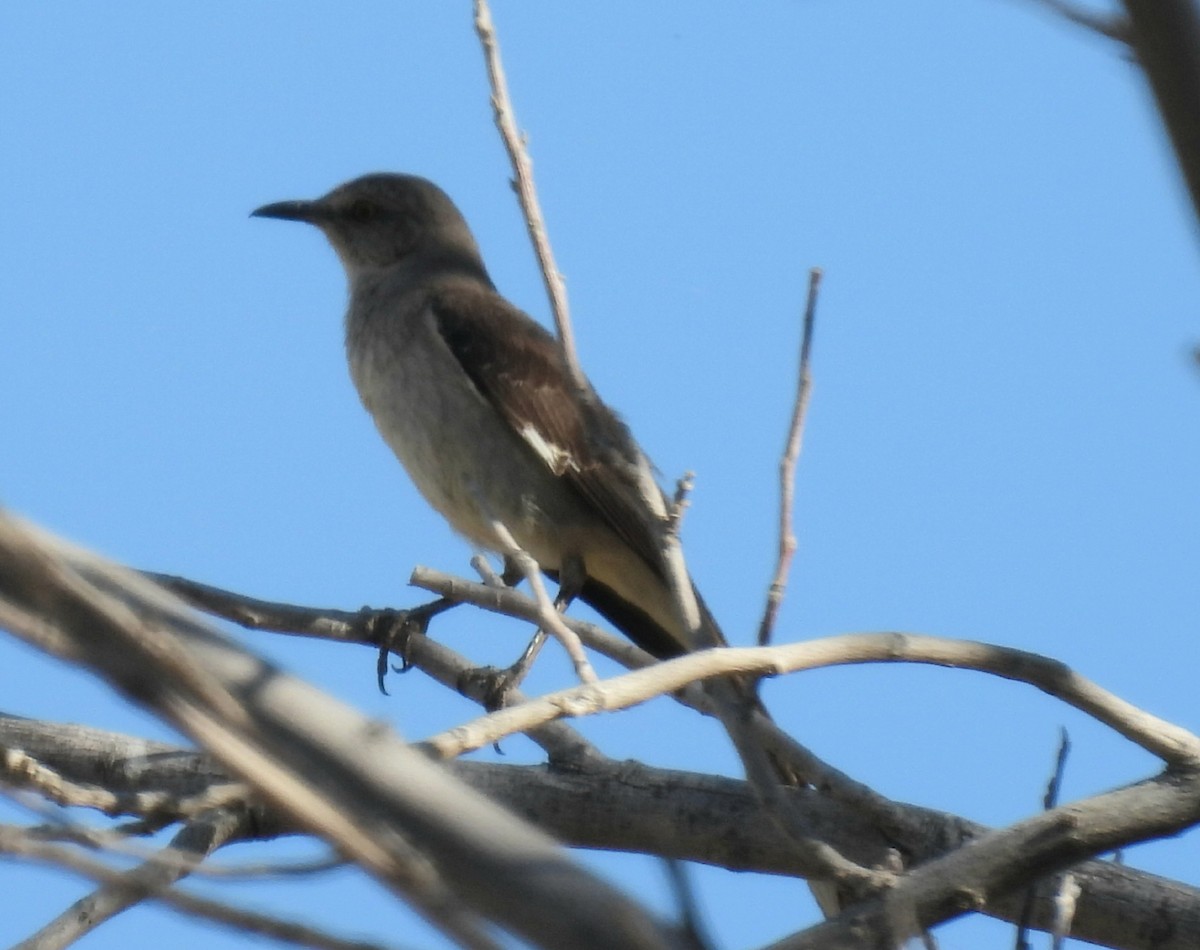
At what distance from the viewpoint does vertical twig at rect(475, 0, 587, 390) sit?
296 centimetres

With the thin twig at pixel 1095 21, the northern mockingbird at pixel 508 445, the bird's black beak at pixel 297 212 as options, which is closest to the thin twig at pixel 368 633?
the northern mockingbird at pixel 508 445

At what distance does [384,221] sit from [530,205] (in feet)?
19.5

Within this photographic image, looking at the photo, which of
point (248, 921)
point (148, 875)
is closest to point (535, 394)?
point (148, 875)

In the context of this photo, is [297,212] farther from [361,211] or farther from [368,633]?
[368,633]

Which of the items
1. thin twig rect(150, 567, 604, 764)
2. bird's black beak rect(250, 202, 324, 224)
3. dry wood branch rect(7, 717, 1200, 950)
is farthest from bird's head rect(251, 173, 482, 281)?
dry wood branch rect(7, 717, 1200, 950)

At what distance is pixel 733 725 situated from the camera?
280 centimetres

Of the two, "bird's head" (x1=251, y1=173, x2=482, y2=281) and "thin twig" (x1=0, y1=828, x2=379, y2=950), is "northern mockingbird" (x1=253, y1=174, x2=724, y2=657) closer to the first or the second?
"bird's head" (x1=251, y1=173, x2=482, y2=281)

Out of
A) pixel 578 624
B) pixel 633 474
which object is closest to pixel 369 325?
pixel 578 624

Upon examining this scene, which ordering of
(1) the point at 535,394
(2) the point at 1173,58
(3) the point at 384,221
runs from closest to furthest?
(2) the point at 1173,58 < (1) the point at 535,394 < (3) the point at 384,221

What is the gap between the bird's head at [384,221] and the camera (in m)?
8.63

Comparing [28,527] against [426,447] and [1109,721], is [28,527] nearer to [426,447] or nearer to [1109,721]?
[1109,721]

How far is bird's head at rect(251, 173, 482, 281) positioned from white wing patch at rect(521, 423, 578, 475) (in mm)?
1844

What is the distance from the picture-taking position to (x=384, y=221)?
8758mm

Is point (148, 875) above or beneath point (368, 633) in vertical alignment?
beneath
